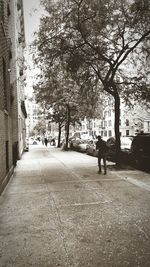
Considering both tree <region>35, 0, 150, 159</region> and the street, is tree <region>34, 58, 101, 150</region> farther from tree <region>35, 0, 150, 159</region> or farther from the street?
the street

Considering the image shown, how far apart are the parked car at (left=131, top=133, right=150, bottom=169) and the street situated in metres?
4.26

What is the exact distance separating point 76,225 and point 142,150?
1007 centimetres

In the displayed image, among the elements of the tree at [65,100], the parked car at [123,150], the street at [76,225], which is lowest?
the street at [76,225]

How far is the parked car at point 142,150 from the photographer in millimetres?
15281

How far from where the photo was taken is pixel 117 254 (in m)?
4.85

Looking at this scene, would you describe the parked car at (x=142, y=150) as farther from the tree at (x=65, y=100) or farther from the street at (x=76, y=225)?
the tree at (x=65, y=100)

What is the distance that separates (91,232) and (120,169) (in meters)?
9.73

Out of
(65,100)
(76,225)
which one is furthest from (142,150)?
(65,100)

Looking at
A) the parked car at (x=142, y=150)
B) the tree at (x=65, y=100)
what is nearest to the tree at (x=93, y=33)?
the parked car at (x=142, y=150)

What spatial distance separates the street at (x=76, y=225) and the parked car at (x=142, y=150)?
4.26 metres

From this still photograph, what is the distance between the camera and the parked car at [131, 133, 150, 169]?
15.3 meters

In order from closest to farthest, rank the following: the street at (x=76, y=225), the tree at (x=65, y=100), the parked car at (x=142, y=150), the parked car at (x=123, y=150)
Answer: the street at (x=76, y=225) < the parked car at (x=142, y=150) < the parked car at (x=123, y=150) < the tree at (x=65, y=100)

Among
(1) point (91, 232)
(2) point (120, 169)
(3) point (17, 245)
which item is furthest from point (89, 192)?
(2) point (120, 169)

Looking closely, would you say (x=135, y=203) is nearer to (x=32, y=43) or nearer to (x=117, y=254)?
(x=117, y=254)
